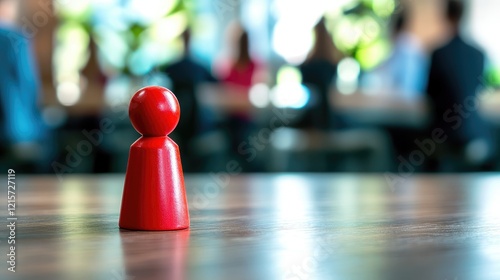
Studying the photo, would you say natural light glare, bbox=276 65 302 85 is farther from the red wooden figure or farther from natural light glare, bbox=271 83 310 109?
the red wooden figure

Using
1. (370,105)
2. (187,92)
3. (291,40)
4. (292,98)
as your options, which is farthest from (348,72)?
(187,92)

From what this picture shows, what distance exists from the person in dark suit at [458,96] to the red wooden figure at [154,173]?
2708 millimetres

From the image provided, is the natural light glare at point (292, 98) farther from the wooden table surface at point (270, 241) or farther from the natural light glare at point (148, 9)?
the wooden table surface at point (270, 241)

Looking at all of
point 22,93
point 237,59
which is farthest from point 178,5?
point 22,93

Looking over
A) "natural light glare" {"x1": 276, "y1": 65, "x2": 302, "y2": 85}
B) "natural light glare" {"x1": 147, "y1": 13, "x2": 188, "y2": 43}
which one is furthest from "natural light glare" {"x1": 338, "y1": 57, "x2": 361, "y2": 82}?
"natural light glare" {"x1": 147, "y1": 13, "x2": 188, "y2": 43}

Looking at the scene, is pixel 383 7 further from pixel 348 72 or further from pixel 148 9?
pixel 148 9

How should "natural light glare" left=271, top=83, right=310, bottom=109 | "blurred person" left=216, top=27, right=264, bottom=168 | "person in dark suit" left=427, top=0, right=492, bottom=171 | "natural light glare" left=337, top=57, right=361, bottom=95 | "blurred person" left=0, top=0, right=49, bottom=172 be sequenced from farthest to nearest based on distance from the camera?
1. "natural light glare" left=337, top=57, right=361, bottom=95
2. "blurred person" left=216, top=27, right=264, bottom=168
3. "natural light glare" left=271, top=83, right=310, bottom=109
4. "person in dark suit" left=427, top=0, right=492, bottom=171
5. "blurred person" left=0, top=0, right=49, bottom=172

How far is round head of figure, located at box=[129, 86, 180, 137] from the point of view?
50 cm

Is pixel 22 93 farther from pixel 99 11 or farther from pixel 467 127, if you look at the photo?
pixel 99 11

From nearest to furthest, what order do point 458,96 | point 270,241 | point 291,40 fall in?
1. point 270,241
2. point 458,96
3. point 291,40

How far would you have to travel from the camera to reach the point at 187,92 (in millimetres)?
3133

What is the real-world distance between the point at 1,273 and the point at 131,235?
15 cm

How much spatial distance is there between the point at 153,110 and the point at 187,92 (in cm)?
265

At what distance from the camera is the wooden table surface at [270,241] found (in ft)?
1.05
